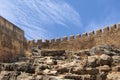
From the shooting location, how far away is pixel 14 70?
1307 centimetres

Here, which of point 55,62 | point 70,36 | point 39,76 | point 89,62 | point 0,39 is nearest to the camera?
point 39,76

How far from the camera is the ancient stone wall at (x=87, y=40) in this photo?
91.4 feet

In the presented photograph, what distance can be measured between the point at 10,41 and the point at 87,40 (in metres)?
10.2

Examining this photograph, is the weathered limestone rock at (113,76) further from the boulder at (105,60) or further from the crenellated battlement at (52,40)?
the crenellated battlement at (52,40)

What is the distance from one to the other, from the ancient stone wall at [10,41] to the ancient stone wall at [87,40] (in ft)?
15.8

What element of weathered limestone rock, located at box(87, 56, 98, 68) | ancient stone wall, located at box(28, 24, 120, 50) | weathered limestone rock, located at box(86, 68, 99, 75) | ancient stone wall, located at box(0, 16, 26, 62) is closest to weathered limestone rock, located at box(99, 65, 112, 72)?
weathered limestone rock, located at box(87, 56, 98, 68)

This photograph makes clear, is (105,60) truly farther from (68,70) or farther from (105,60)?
(68,70)

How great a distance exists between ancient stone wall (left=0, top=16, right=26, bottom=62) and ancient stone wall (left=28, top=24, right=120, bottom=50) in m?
4.82

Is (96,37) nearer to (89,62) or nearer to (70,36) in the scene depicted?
(70,36)

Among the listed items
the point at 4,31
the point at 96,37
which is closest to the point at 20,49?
the point at 4,31

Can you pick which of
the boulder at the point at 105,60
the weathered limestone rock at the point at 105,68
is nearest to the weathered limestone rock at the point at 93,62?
the boulder at the point at 105,60

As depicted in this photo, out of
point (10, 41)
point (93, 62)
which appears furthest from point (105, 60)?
point (10, 41)

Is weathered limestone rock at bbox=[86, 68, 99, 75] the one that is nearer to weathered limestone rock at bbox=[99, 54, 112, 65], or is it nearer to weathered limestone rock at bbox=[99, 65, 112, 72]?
weathered limestone rock at bbox=[99, 65, 112, 72]

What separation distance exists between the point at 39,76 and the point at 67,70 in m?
1.61
